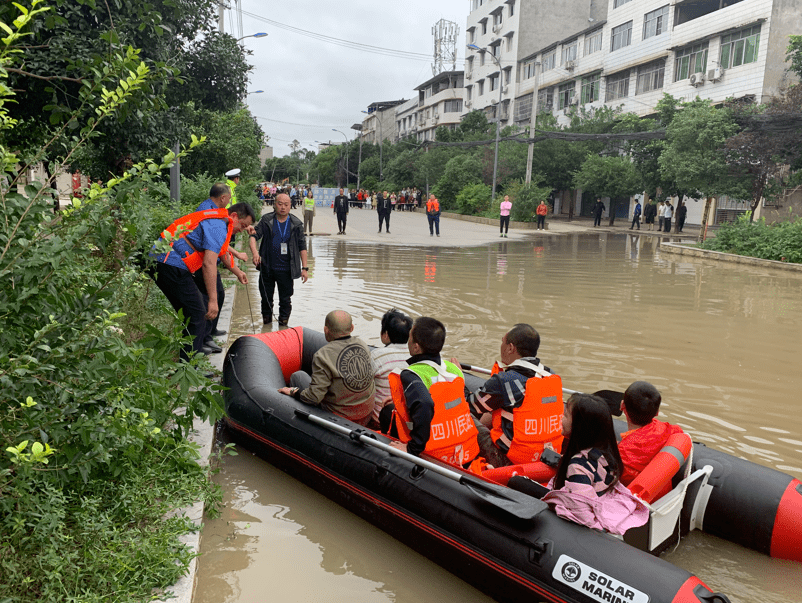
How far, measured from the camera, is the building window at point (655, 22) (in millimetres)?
39500

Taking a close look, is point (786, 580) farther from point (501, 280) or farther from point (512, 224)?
point (512, 224)

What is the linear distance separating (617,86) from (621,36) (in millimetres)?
3169

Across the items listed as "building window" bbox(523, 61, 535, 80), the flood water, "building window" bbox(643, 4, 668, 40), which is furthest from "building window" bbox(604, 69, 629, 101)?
the flood water

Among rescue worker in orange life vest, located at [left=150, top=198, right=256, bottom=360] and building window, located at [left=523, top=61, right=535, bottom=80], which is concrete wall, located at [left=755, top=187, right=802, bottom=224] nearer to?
rescue worker in orange life vest, located at [left=150, top=198, right=256, bottom=360]

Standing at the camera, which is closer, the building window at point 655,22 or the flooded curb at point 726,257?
the flooded curb at point 726,257

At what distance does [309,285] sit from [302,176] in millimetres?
130835

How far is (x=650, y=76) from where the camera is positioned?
1645 inches

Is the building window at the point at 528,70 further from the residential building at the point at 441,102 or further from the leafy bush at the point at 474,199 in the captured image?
the leafy bush at the point at 474,199

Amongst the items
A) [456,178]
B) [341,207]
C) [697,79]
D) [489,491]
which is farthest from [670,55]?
[489,491]

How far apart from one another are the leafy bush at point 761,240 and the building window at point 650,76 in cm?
2228

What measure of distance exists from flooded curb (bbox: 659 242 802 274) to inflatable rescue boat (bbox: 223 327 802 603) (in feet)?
51.3

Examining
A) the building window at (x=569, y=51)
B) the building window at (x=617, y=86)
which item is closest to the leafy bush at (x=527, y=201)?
the building window at (x=617, y=86)

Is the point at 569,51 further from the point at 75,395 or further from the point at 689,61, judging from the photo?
the point at 75,395

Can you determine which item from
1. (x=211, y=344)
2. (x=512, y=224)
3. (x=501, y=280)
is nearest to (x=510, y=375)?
(x=211, y=344)
